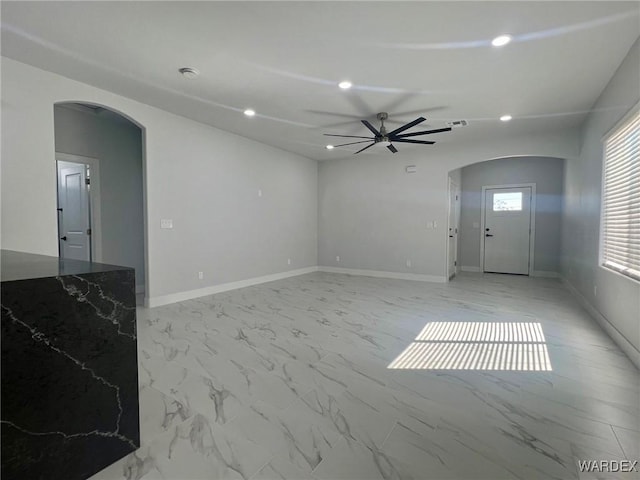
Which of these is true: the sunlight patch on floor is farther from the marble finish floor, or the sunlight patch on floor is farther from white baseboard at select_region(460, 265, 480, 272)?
white baseboard at select_region(460, 265, 480, 272)

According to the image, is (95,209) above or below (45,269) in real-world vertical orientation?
above

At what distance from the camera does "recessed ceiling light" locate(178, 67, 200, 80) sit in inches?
126

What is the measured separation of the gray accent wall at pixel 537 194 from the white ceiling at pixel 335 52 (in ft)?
9.56

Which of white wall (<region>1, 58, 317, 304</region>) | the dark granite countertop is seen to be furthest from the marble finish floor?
white wall (<region>1, 58, 317, 304</region>)

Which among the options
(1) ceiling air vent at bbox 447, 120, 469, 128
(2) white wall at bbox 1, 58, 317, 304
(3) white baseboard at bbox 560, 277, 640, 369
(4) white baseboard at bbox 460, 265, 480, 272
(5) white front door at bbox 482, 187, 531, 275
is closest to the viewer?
(3) white baseboard at bbox 560, 277, 640, 369

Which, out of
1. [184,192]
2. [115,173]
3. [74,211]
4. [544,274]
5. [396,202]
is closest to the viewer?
[184,192]

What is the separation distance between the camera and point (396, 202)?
6816 mm

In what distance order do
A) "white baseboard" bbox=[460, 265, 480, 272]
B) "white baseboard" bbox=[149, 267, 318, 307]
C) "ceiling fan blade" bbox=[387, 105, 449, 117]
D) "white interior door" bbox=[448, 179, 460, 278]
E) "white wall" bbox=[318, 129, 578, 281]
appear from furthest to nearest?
1. "white baseboard" bbox=[460, 265, 480, 272]
2. "white interior door" bbox=[448, 179, 460, 278]
3. "white wall" bbox=[318, 129, 578, 281]
4. "white baseboard" bbox=[149, 267, 318, 307]
5. "ceiling fan blade" bbox=[387, 105, 449, 117]

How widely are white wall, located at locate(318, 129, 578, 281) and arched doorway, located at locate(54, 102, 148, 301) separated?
13.5 ft

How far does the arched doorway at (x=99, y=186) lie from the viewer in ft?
15.4

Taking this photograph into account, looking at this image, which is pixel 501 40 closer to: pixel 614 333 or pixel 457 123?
pixel 457 123

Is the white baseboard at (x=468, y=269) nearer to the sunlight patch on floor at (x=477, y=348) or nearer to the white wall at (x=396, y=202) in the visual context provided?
the white wall at (x=396, y=202)

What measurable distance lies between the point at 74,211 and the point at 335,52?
189 inches

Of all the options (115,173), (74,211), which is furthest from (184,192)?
(74,211)
